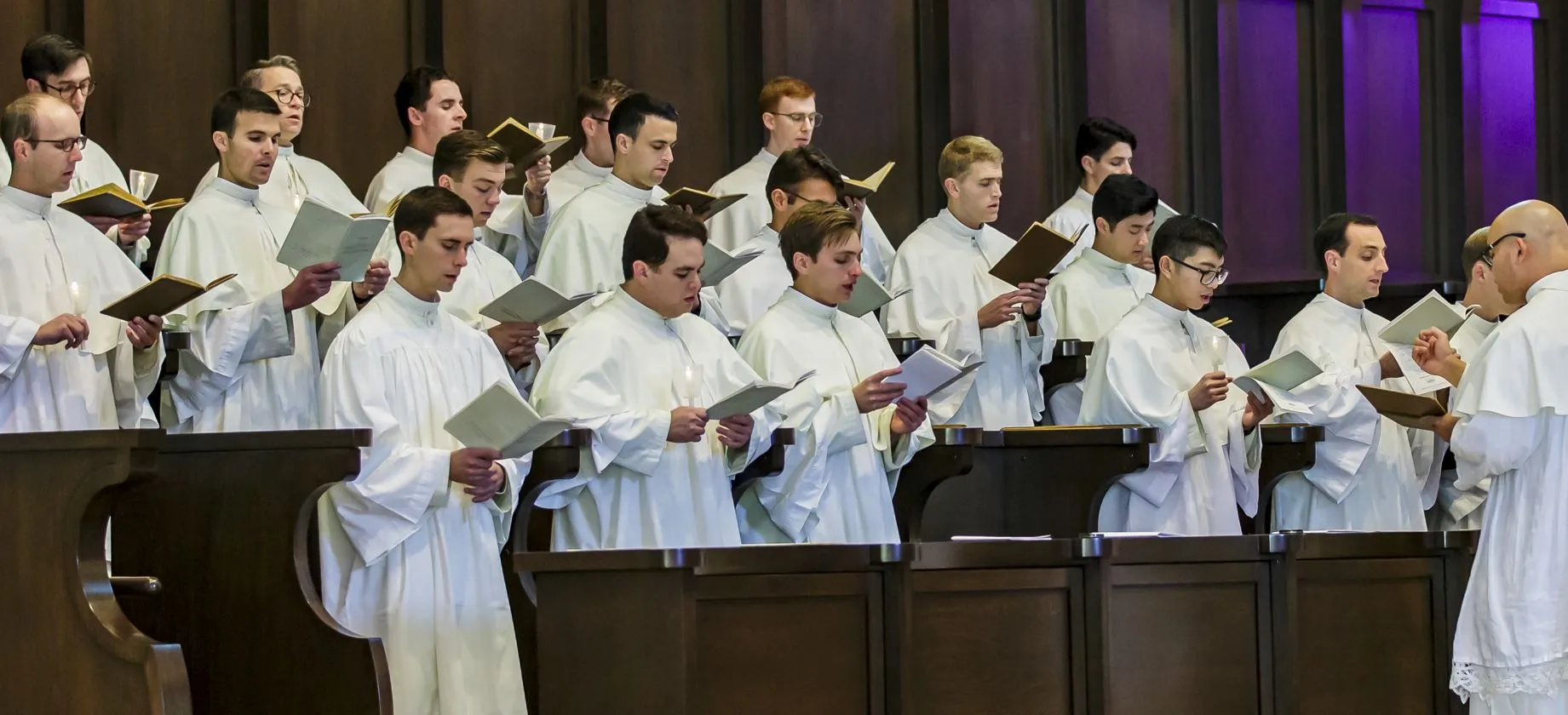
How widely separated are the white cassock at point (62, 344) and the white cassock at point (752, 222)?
2883mm

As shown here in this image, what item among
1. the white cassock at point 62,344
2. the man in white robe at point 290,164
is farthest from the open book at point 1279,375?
the white cassock at point 62,344

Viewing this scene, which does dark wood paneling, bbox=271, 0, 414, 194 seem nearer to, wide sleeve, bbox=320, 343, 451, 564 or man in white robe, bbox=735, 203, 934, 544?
man in white robe, bbox=735, 203, 934, 544

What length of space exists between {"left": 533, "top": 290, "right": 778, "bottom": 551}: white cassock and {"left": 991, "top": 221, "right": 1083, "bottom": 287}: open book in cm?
145

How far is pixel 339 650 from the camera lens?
4.68 metres

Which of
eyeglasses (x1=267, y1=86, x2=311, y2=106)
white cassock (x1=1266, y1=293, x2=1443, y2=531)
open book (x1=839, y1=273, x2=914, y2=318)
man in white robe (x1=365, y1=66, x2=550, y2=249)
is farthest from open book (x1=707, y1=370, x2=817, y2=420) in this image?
white cassock (x1=1266, y1=293, x2=1443, y2=531)

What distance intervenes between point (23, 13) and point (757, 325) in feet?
10.8

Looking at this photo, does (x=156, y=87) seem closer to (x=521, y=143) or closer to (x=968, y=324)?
(x=521, y=143)

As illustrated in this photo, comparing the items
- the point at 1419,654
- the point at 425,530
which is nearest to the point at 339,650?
the point at 425,530

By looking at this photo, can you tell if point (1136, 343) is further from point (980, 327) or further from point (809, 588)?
point (809, 588)

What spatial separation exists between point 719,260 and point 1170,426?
1.75m

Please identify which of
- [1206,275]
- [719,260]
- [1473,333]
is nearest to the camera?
[719,260]

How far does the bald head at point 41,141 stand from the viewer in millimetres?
5426

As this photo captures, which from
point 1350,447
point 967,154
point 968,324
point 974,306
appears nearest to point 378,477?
point 968,324

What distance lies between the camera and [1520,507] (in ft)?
17.9
